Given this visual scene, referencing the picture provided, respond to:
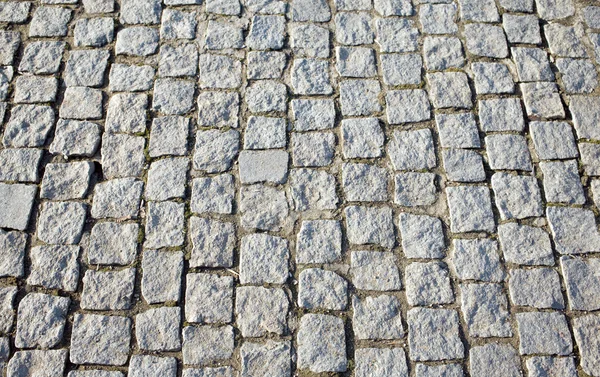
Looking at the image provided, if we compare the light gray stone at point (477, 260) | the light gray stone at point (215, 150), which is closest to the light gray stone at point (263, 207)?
the light gray stone at point (215, 150)

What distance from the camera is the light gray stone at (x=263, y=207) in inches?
155

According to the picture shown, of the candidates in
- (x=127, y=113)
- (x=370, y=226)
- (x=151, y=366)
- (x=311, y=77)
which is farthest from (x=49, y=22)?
(x=370, y=226)

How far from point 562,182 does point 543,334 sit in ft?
3.53

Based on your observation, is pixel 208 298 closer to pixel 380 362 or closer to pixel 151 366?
pixel 151 366

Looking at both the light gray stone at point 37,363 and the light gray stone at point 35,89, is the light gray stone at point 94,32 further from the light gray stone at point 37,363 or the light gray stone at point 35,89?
the light gray stone at point 37,363

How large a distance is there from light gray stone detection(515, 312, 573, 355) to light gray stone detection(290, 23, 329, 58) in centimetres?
236

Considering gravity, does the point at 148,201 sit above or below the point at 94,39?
below

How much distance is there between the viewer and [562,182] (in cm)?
411

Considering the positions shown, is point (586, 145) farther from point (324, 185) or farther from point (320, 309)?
point (320, 309)

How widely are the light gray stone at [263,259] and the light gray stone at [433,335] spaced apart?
32.7 inches

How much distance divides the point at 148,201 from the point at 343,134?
140 centimetres

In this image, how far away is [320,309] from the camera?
12.0 ft

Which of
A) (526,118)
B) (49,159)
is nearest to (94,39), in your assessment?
(49,159)

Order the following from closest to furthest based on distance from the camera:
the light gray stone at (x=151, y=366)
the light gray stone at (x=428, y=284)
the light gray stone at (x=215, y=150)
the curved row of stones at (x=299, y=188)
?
the light gray stone at (x=151, y=366)
the curved row of stones at (x=299, y=188)
the light gray stone at (x=428, y=284)
the light gray stone at (x=215, y=150)
